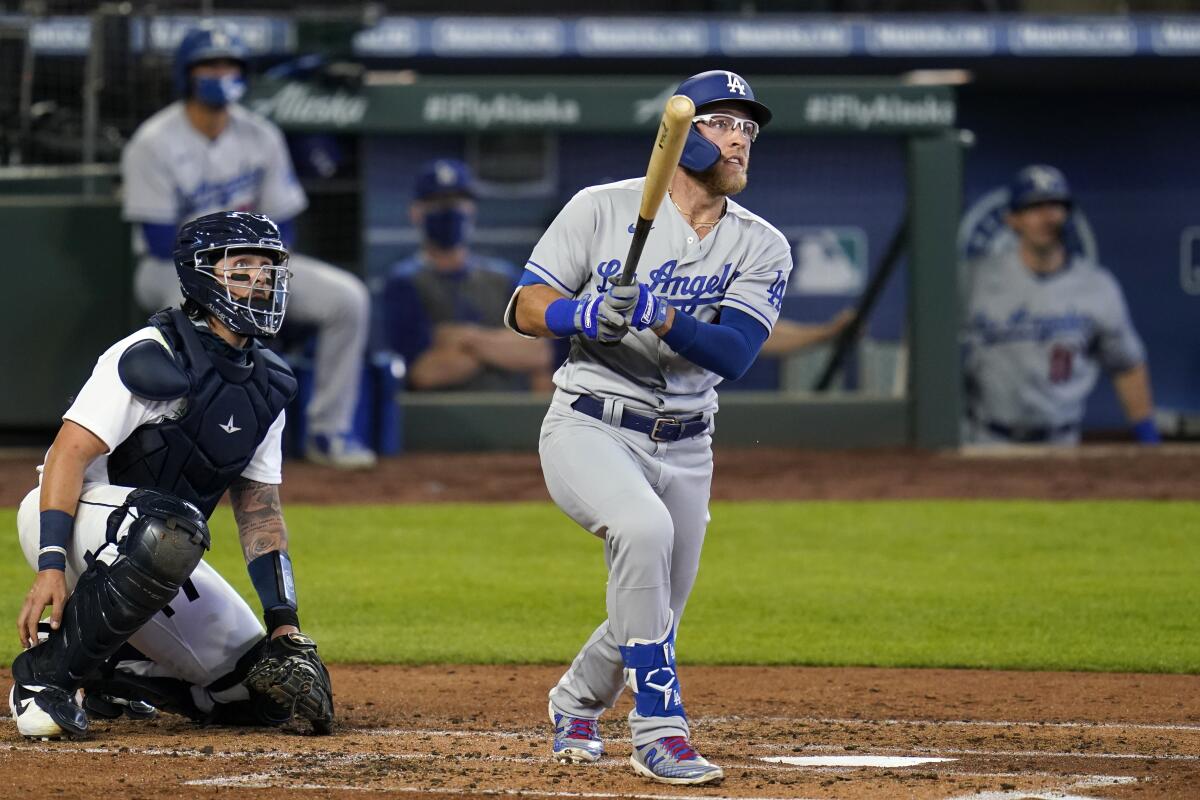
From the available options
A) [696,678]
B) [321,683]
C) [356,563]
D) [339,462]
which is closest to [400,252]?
[339,462]

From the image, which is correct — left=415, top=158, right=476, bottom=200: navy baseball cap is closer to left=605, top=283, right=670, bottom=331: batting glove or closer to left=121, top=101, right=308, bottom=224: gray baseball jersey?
left=121, top=101, right=308, bottom=224: gray baseball jersey

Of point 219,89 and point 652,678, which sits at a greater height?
point 219,89

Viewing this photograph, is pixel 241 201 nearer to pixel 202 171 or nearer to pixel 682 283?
pixel 202 171

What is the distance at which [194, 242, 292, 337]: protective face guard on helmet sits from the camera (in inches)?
176

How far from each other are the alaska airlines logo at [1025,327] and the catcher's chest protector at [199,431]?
807 cm

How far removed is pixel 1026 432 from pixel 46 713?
28.9 feet

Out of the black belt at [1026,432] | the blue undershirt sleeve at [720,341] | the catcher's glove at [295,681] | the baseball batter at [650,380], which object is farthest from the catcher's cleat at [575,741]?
the black belt at [1026,432]

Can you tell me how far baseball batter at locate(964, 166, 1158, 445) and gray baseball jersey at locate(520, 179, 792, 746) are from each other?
26.0 feet

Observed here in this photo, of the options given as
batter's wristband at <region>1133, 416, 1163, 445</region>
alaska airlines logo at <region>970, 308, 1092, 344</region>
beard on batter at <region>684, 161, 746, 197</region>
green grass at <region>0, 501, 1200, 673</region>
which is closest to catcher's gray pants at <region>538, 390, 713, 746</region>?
beard on batter at <region>684, 161, 746, 197</region>

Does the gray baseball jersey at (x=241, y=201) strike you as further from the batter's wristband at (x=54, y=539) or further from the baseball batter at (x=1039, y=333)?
the batter's wristband at (x=54, y=539)

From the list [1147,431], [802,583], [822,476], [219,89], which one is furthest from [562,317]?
[1147,431]

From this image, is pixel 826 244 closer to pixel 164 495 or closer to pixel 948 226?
pixel 948 226

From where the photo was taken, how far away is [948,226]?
11.5m

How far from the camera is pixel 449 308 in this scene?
36.6 feet
